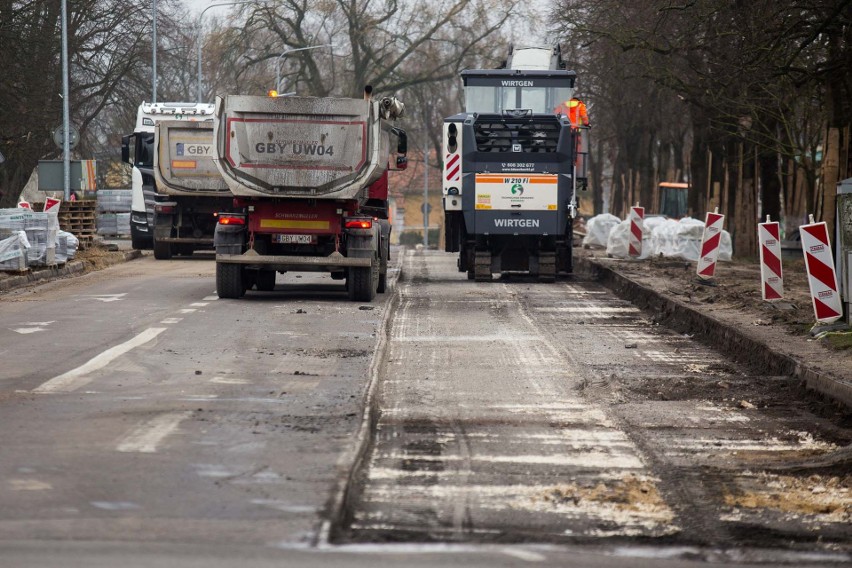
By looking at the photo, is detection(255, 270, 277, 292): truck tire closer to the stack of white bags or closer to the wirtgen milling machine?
the wirtgen milling machine

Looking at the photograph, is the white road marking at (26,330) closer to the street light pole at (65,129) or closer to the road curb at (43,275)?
the road curb at (43,275)

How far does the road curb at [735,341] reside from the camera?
422 inches

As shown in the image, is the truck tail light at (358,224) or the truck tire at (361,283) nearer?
the truck tire at (361,283)

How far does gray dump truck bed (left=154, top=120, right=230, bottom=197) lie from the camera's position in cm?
2925

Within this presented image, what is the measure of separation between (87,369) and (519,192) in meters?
13.7

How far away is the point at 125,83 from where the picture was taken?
165 ft

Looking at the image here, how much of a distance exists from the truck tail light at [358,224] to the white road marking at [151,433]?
34.3 feet

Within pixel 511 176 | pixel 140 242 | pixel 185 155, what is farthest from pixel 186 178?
pixel 511 176

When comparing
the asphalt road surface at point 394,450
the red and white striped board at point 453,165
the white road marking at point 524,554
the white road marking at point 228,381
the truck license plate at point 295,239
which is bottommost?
the white road marking at point 524,554

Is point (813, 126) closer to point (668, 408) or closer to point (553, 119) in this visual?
point (553, 119)

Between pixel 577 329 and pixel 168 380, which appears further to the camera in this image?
pixel 577 329

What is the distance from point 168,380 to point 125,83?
41.4 meters

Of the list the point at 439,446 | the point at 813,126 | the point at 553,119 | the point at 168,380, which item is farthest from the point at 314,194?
the point at 813,126

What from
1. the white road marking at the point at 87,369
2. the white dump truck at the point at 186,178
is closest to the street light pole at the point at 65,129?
the white dump truck at the point at 186,178
